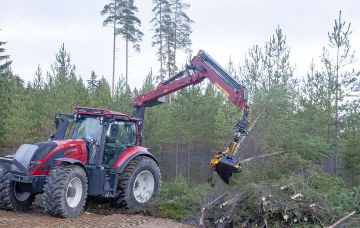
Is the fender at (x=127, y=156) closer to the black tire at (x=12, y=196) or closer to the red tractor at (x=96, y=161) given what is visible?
the red tractor at (x=96, y=161)

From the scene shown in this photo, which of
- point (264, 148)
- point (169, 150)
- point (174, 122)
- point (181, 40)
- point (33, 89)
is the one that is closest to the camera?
point (264, 148)

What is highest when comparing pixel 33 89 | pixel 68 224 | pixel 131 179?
pixel 33 89

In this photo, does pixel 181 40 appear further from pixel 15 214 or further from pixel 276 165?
pixel 15 214

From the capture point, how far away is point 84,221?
348 inches

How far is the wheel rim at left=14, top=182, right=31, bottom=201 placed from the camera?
385 inches

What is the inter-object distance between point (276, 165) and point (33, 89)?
18960mm

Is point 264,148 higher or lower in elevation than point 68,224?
higher

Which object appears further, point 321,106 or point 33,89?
point 33,89

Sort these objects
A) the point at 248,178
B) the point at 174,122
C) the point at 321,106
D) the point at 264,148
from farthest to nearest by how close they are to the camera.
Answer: the point at 174,122
the point at 321,106
the point at 264,148
the point at 248,178

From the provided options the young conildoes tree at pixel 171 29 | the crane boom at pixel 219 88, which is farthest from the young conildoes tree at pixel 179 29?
the crane boom at pixel 219 88

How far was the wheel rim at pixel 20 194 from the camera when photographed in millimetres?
9781

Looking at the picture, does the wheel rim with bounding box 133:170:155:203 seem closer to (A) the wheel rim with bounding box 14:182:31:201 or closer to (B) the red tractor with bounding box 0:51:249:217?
(B) the red tractor with bounding box 0:51:249:217

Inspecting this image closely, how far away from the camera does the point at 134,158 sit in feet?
35.4

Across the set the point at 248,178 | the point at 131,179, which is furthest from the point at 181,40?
the point at 131,179
